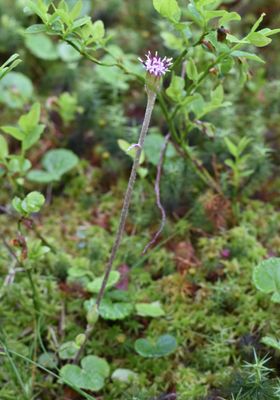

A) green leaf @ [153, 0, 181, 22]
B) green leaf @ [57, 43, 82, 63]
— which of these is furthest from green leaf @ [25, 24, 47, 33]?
green leaf @ [57, 43, 82, 63]

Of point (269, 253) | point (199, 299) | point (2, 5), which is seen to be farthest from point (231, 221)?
point (2, 5)

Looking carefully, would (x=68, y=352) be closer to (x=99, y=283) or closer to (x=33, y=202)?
(x=99, y=283)

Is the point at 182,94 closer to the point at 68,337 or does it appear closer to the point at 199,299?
the point at 199,299

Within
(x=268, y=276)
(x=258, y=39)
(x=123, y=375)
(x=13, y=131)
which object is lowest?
(x=123, y=375)

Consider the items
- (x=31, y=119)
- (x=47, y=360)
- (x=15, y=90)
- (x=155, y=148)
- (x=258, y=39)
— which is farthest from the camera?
(x=15, y=90)

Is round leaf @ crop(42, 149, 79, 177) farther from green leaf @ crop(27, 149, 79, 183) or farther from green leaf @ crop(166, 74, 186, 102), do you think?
green leaf @ crop(166, 74, 186, 102)

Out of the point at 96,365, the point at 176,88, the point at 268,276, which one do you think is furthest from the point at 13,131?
the point at 268,276
